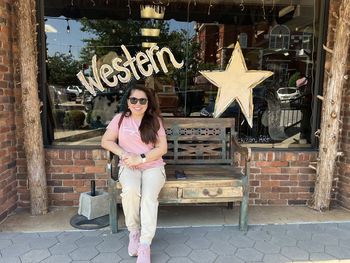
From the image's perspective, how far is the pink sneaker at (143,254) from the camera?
8.26ft

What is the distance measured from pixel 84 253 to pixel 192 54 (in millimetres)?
2435

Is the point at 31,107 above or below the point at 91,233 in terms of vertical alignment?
above

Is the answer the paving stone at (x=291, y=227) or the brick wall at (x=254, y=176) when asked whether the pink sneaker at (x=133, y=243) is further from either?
the paving stone at (x=291, y=227)

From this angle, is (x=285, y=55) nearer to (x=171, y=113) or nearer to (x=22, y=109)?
(x=171, y=113)

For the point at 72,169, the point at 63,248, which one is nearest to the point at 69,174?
the point at 72,169

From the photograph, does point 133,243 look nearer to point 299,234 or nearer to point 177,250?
point 177,250

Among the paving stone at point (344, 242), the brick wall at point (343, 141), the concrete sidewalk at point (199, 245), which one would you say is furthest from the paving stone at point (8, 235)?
the brick wall at point (343, 141)

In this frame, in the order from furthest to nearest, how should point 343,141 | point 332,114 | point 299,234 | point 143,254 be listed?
point 343,141
point 332,114
point 299,234
point 143,254

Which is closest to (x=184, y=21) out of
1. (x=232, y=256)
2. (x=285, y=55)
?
(x=285, y=55)

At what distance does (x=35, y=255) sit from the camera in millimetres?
2672

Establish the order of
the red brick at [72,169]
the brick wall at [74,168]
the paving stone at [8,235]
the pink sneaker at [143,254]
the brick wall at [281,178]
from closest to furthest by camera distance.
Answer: the pink sneaker at [143,254] < the paving stone at [8,235] < the brick wall at [74,168] < the red brick at [72,169] < the brick wall at [281,178]

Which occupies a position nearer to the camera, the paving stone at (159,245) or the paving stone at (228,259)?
the paving stone at (228,259)

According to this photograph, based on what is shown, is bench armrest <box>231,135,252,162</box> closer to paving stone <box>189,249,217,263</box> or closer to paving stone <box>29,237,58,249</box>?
paving stone <box>189,249,217,263</box>

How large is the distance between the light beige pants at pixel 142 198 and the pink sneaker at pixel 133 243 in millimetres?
44
